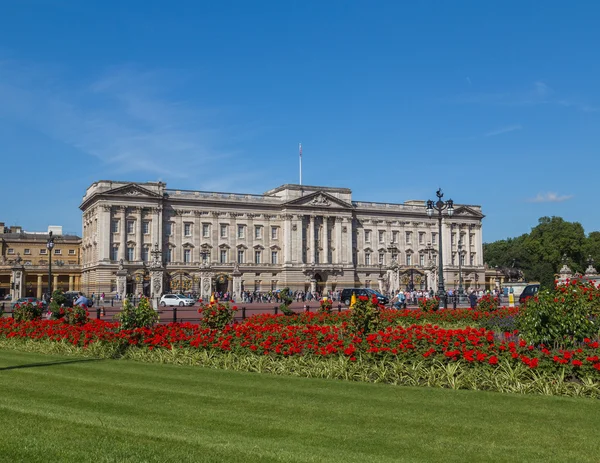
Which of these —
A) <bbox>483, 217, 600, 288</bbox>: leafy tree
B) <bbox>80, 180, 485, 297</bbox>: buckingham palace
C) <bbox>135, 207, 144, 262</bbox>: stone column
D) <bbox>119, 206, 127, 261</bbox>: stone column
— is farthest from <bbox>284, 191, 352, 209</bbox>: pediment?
<bbox>483, 217, 600, 288</bbox>: leafy tree

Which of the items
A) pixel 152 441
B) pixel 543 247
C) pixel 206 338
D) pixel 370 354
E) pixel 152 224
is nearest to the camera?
pixel 152 441

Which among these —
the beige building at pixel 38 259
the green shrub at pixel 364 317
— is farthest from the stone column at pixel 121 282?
the green shrub at pixel 364 317

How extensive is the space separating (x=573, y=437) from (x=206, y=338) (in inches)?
379

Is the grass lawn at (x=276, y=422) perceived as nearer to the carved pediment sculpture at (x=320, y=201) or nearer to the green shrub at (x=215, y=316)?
the green shrub at (x=215, y=316)

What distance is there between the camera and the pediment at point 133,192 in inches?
3046

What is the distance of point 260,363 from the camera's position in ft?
45.0

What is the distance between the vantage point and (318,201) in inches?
3499

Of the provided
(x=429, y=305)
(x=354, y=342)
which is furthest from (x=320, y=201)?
(x=354, y=342)

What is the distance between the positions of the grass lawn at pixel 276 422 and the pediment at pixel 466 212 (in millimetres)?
90196

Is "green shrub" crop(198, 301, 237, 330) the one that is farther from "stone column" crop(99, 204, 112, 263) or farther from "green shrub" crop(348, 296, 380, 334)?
"stone column" crop(99, 204, 112, 263)

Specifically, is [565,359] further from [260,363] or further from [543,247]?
[543,247]

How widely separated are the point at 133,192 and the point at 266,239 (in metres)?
18.9

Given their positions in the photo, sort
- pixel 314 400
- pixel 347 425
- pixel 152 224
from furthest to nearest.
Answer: pixel 152 224 < pixel 314 400 < pixel 347 425

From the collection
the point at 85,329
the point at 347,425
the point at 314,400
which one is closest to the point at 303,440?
the point at 347,425
